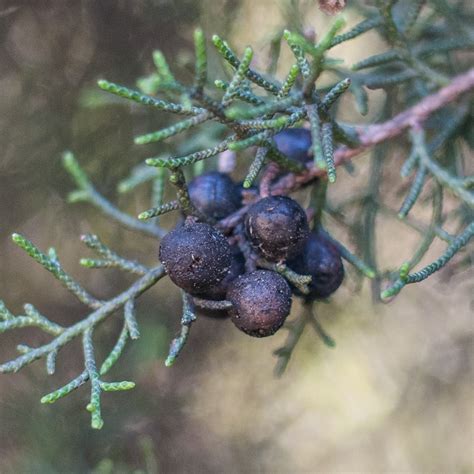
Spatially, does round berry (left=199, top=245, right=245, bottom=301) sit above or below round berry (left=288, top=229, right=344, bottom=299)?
above

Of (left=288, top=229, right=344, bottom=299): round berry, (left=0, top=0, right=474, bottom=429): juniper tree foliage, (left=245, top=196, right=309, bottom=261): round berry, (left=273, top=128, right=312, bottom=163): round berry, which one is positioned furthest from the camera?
(left=273, top=128, right=312, bottom=163): round berry

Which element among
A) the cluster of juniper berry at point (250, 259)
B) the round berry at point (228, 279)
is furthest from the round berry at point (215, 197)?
the round berry at point (228, 279)

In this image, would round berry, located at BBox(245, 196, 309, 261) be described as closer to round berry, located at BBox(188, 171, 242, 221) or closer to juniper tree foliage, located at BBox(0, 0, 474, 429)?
juniper tree foliage, located at BBox(0, 0, 474, 429)

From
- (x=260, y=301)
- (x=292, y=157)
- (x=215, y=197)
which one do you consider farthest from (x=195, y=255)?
(x=292, y=157)

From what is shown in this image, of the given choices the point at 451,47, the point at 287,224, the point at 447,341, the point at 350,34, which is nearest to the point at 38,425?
the point at 287,224

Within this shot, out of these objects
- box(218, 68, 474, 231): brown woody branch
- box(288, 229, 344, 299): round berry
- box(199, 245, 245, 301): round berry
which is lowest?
box(288, 229, 344, 299): round berry

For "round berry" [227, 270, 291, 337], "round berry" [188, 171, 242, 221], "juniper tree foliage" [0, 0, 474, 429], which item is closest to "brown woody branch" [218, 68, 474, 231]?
"juniper tree foliage" [0, 0, 474, 429]

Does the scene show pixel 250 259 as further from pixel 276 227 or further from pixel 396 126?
pixel 396 126
